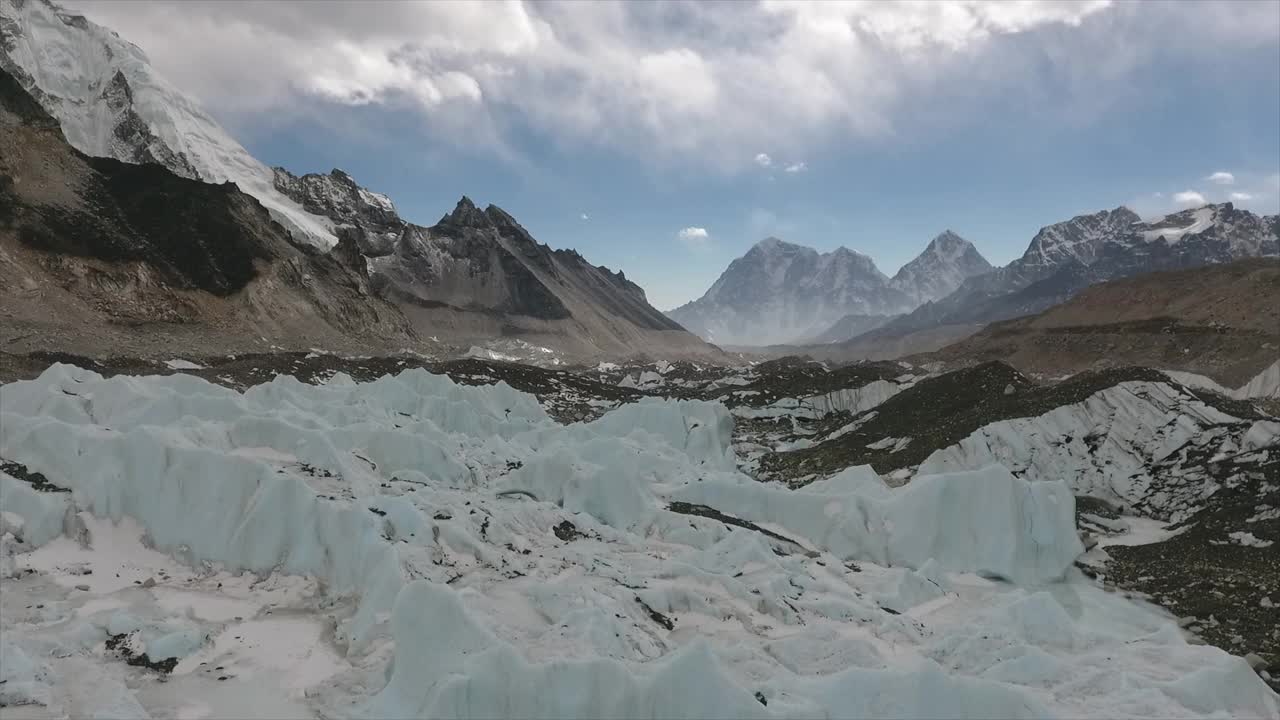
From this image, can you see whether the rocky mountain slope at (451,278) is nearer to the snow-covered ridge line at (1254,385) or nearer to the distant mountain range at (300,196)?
the distant mountain range at (300,196)

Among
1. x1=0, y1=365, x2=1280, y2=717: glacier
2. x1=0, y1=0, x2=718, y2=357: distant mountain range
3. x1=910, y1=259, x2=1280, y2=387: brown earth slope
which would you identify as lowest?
x1=0, y1=365, x2=1280, y2=717: glacier

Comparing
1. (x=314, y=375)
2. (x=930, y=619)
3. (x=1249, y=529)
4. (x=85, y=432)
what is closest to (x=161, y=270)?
(x=314, y=375)

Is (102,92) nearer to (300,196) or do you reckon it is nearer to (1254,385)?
(300,196)

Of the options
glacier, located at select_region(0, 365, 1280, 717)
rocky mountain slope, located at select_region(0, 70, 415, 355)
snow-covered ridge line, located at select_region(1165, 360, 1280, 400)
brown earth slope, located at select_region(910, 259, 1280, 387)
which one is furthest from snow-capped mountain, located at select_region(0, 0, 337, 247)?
snow-covered ridge line, located at select_region(1165, 360, 1280, 400)

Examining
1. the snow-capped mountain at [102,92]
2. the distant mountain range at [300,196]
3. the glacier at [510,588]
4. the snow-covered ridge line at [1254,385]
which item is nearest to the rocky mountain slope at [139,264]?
the distant mountain range at [300,196]

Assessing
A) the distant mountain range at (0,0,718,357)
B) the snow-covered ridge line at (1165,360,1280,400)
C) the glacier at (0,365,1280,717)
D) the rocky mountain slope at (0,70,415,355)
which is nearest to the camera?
the glacier at (0,365,1280,717)

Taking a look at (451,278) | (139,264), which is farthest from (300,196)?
(139,264)

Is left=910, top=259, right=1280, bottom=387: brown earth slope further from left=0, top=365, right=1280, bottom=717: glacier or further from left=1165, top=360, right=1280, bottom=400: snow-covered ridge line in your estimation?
left=0, top=365, right=1280, bottom=717: glacier
